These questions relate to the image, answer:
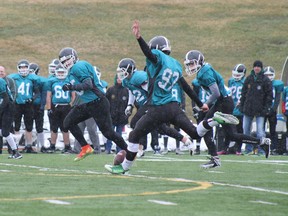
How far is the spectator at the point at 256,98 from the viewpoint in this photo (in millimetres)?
21641

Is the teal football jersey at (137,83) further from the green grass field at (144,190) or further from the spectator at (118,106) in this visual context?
the spectator at (118,106)

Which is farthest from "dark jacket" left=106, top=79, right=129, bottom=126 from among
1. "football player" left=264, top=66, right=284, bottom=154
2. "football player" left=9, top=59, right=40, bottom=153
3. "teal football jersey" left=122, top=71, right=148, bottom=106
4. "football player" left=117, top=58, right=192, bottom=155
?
"teal football jersey" left=122, top=71, right=148, bottom=106

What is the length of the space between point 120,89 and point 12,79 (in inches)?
98.6

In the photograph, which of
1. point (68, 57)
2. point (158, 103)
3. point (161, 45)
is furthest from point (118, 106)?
point (158, 103)

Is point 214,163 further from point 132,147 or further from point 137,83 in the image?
point 137,83

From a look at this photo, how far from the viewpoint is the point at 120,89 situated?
22797 mm

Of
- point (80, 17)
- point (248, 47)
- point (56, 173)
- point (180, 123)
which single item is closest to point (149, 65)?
point (180, 123)

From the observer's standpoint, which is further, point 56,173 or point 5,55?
point 5,55

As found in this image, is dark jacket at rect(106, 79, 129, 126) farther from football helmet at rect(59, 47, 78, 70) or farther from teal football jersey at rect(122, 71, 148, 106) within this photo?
football helmet at rect(59, 47, 78, 70)

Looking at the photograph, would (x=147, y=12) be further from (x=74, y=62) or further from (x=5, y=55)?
(x=74, y=62)

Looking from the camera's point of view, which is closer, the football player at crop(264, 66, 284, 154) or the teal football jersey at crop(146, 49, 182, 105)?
the teal football jersey at crop(146, 49, 182, 105)

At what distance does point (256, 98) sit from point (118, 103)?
311 centimetres

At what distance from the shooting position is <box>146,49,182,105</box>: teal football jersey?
13.1m

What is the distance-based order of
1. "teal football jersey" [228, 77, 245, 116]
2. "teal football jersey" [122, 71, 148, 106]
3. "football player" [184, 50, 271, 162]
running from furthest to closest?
1. "teal football jersey" [228, 77, 245, 116]
2. "teal football jersey" [122, 71, 148, 106]
3. "football player" [184, 50, 271, 162]
